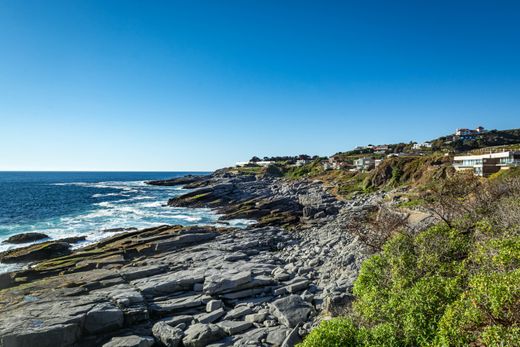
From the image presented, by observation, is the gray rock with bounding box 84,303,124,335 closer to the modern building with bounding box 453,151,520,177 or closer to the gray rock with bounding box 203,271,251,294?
the gray rock with bounding box 203,271,251,294

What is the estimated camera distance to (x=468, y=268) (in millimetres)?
12898

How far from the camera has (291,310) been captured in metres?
16.9

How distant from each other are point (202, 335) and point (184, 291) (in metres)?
6.29

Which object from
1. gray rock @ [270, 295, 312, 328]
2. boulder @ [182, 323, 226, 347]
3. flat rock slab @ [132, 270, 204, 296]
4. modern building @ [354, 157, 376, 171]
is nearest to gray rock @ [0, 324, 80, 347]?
flat rock slab @ [132, 270, 204, 296]

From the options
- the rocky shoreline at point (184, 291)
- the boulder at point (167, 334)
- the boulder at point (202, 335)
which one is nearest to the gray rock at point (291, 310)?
the rocky shoreline at point (184, 291)

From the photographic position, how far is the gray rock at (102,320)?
1623cm

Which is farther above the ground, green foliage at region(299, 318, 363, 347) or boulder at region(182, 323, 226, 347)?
green foliage at region(299, 318, 363, 347)

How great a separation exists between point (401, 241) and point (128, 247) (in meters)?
27.8

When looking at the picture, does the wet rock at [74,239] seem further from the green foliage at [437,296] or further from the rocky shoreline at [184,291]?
the green foliage at [437,296]

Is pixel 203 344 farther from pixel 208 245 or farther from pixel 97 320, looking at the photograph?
pixel 208 245

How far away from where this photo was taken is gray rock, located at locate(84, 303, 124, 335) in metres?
16.2

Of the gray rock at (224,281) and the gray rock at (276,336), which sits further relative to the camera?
the gray rock at (224,281)

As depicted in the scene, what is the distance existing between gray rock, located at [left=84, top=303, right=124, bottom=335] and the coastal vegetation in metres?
11.0

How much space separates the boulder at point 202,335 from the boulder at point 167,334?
1.06 ft
